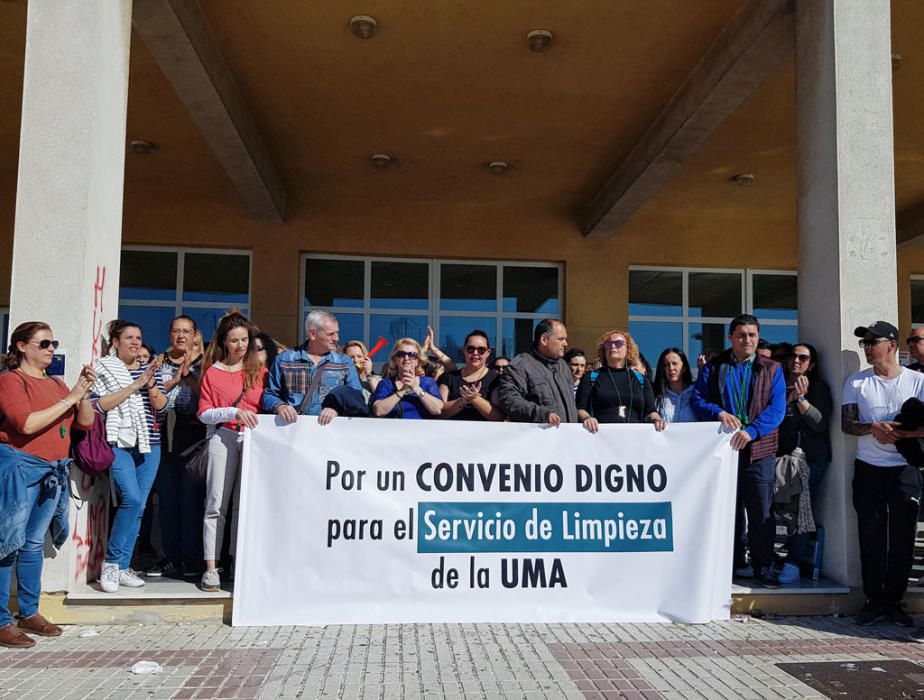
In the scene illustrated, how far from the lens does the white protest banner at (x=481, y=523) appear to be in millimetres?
5223

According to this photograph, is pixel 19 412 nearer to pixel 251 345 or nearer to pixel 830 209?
pixel 251 345

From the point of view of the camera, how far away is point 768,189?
493 inches

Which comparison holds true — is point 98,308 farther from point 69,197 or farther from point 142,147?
point 142,147

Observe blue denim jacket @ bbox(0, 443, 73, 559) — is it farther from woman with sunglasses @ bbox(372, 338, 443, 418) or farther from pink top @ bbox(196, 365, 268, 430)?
woman with sunglasses @ bbox(372, 338, 443, 418)

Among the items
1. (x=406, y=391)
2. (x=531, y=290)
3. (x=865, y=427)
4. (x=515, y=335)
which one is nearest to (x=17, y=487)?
(x=406, y=391)

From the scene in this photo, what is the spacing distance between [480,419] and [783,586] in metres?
2.40

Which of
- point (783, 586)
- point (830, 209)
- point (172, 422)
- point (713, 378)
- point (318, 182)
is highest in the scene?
point (318, 182)

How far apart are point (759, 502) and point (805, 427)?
652mm

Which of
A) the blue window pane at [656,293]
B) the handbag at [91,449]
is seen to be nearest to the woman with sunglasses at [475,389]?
the handbag at [91,449]

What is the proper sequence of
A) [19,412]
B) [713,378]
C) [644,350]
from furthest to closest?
[644,350], [713,378], [19,412]

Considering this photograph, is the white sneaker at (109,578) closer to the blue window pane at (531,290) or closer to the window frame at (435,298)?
the window frame at (435,298)

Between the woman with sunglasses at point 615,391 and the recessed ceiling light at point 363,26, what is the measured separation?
3815 mm

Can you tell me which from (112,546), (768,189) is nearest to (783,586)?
(112,546)

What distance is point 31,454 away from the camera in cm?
478
